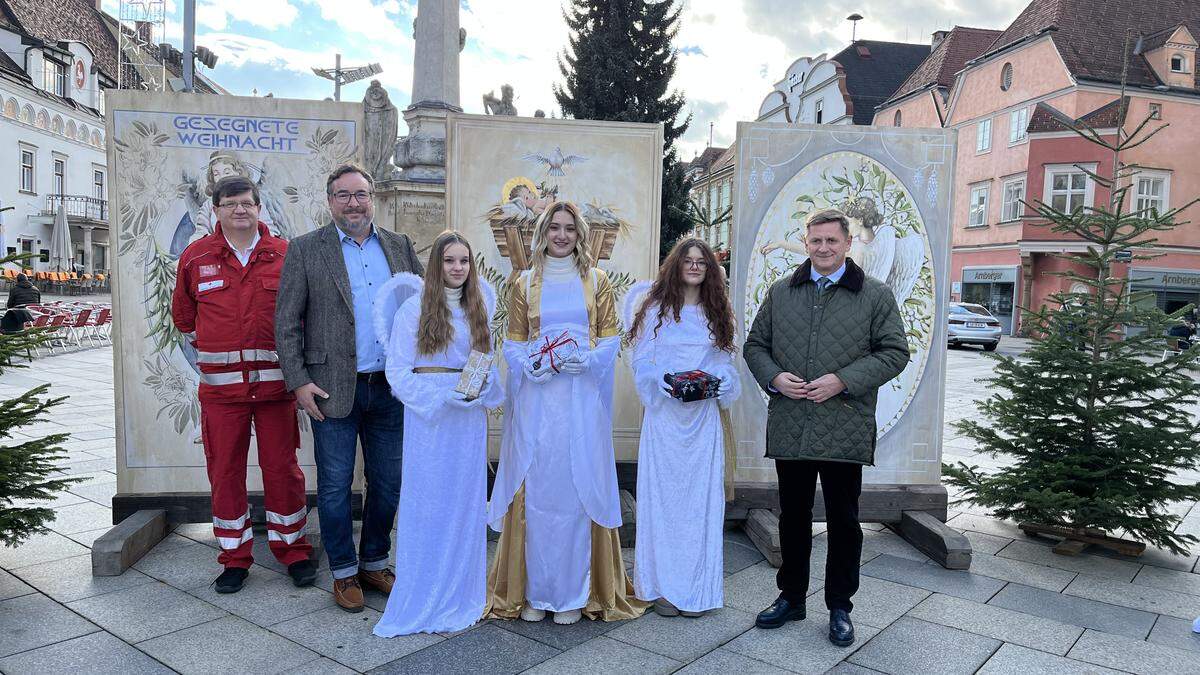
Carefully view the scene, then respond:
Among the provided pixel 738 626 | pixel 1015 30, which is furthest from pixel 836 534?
pixel 1015 30

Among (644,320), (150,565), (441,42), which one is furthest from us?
(441,42)

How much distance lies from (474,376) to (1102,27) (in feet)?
103

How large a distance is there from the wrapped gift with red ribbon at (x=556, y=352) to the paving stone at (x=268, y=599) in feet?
5.10

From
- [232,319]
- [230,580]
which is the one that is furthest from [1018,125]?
[230,580]

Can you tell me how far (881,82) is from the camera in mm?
39594

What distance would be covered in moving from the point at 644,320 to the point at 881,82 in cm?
4017

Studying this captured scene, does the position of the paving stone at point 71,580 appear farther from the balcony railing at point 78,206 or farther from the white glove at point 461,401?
the balcony railing at point 78,206

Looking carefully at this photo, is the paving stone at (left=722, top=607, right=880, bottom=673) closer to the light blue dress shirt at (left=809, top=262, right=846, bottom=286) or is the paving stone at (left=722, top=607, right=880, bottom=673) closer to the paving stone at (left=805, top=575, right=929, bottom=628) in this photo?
the paving stone at (left=805, top=575, right=929, bottom=628)

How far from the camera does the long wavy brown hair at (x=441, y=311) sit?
3.51 metres

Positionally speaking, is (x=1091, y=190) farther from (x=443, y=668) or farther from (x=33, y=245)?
(x=33, y=245)

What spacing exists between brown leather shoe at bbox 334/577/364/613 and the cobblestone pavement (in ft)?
0.19

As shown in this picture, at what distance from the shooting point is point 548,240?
3693 mm

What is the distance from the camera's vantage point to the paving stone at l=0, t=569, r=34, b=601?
12.6 ft

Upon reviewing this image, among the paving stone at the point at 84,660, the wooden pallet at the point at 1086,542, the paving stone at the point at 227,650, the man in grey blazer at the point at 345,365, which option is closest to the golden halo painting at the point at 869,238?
the wooden pallet at the point at 1086,542
